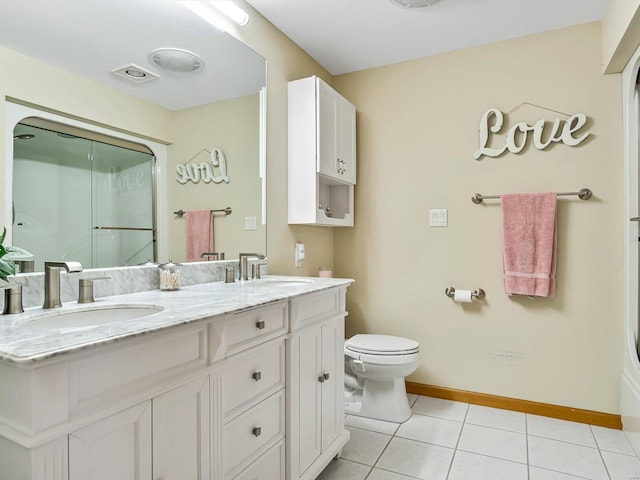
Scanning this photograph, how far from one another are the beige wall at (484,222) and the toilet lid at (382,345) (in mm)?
371

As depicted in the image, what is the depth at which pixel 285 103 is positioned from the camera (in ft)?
7.91

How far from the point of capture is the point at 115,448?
86cm

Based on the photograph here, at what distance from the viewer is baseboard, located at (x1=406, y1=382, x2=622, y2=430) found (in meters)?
2.23

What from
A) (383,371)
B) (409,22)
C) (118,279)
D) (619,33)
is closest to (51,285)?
(118,279)

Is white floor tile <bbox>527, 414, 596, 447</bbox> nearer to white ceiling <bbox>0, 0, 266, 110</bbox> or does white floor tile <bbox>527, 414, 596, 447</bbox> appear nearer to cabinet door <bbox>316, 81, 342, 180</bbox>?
cabinet door <bbox>316, 81, 342, 180</bbox>

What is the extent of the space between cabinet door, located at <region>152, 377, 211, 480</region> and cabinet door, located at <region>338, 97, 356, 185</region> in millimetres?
1827

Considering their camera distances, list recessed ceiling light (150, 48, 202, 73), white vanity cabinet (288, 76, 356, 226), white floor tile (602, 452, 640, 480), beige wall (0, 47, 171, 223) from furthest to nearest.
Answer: white vanity cabinet (288, 76, 356, 226) < white floor tile (602, 452, 640, 480) < recessed ceiling light (150, 48, 202, 73) < beige wall (0, 47, 171, 223)

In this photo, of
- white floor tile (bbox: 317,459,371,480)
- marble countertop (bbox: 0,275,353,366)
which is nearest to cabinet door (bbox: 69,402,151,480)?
marble countertop (bbox: 0,275,353,366)

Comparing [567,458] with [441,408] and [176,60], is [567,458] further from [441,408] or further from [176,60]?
[176,60]

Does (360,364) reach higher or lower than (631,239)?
lower

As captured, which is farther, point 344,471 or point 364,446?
point 364,446

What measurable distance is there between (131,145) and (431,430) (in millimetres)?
2068

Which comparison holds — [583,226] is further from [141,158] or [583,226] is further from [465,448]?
[141,158]

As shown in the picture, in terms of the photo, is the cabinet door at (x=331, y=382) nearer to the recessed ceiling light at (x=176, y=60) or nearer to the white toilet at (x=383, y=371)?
the white toilet at (x=383, y=371)
